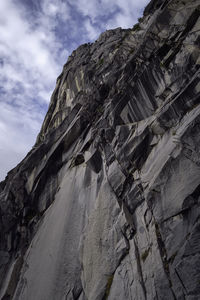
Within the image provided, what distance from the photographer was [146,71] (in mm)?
15617

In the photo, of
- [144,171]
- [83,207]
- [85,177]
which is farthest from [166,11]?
[83,207]

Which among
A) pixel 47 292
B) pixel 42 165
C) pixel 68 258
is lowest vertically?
pixel 47 292

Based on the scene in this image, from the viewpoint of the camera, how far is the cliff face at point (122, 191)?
9.01 meters

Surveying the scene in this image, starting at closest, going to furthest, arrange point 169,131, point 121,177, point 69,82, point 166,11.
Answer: point 169,131
point 121,177
point 166,11
point 69,82

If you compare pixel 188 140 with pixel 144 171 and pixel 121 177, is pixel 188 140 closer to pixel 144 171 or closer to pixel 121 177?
pixel 144 171

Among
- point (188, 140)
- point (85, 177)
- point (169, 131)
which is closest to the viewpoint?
point (188, 140)

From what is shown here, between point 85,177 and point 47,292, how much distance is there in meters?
7.54

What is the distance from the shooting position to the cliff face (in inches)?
355

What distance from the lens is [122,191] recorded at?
40.5 feet

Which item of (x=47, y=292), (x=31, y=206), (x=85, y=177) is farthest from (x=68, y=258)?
(x=31, y=206)

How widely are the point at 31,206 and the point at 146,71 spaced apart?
52.8 feet

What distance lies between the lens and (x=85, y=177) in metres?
15.1

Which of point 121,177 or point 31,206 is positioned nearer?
point 121,177

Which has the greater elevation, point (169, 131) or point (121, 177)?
point (169, 131)
